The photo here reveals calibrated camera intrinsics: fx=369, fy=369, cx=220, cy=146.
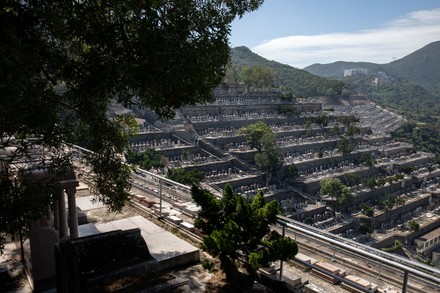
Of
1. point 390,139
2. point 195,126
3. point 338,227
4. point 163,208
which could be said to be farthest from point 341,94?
point 163,208

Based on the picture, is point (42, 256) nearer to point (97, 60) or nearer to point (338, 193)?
point (97, 60)

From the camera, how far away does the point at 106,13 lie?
14.5ft

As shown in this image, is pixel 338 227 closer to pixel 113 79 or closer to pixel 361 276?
pixel 361 276

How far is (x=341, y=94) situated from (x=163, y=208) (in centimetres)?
10299

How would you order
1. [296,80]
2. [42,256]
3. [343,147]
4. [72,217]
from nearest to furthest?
1. [42,256]
2. [72,217]
3. [343,147]
4. [296,80]

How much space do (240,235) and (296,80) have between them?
12690 centimetres

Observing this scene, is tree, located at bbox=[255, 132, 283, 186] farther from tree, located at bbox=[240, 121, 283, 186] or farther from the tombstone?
the tombstone

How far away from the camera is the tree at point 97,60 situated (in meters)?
3.90

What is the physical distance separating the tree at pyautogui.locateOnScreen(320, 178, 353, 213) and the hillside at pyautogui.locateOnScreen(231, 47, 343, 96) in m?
54.5

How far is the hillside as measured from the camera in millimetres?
106500

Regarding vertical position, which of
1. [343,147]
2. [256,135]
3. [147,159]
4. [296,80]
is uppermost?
[296,80]

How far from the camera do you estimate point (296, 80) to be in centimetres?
12612

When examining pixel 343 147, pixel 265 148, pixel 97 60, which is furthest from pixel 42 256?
pixel 343 147

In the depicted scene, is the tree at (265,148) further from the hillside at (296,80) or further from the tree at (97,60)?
the hillside at (296,80)
